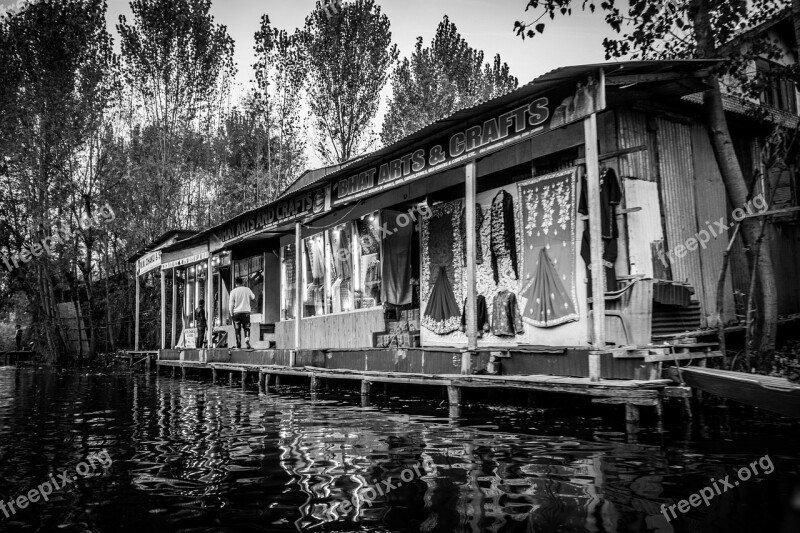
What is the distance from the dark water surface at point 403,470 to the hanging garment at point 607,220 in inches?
83.4

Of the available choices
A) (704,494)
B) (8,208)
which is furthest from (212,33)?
(704,494)

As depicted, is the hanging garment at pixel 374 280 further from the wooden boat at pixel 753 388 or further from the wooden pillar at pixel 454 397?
the wooden boat at pixel 753 388

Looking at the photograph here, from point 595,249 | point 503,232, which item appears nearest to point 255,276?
point 503,232

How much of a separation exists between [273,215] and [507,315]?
290 inches

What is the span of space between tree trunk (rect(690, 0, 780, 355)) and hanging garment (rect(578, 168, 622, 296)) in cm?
217

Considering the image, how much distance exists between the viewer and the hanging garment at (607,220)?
862cm

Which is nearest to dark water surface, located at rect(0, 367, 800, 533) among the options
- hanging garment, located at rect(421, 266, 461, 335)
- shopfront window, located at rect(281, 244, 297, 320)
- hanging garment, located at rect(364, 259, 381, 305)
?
hanging garment, located at rect(421, 266, 461, 335)

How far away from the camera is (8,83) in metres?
23.4

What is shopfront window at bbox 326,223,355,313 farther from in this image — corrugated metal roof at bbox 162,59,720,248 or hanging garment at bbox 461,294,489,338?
corrugated metal roof at bbox 162,59,720,248

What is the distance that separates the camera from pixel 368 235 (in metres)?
12.8

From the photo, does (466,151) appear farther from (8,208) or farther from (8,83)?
(8,208)

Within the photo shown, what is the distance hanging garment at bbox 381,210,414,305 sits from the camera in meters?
12.1

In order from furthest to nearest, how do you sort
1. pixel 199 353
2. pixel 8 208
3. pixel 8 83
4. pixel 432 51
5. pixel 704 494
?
pixel 432 51
pixel 8 208
pixel 8 83
pixel 199 353
pixel 704 494

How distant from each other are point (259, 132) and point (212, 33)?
485cm
